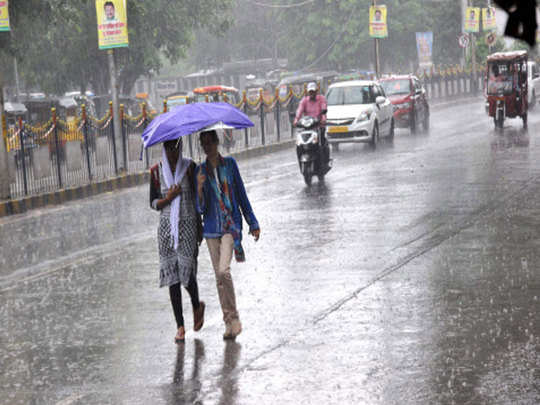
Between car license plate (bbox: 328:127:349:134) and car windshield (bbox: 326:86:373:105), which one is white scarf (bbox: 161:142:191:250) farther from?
car windshield (bbox: 326:86:373:105)

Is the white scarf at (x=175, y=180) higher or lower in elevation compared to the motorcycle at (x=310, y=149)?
higher

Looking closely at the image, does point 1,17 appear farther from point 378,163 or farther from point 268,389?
point 268,389

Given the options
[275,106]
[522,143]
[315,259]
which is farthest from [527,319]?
[275,106]

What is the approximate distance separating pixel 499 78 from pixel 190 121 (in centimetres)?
2324

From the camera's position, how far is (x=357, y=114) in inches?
983

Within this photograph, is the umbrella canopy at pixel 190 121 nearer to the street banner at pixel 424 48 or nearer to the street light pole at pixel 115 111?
the street light pole at pixel 115 111

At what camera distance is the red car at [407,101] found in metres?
30.7

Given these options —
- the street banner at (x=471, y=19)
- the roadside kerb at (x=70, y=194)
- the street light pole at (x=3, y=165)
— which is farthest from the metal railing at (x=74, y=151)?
the street banner at (x=471, y=19)

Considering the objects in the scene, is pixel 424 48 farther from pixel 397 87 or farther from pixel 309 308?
pixel 309 308

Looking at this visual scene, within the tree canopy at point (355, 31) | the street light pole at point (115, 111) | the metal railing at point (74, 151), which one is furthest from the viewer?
the tree canopy at point (355, 31)

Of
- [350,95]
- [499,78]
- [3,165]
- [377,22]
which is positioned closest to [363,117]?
[350,95]

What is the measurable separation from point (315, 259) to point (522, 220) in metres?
3.25

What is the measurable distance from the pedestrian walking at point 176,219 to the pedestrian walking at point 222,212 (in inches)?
4.2

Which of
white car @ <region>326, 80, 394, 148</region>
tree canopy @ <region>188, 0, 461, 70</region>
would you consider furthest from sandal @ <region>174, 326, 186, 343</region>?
tree canopy @ <region>188, 0, 461, 70</region>
